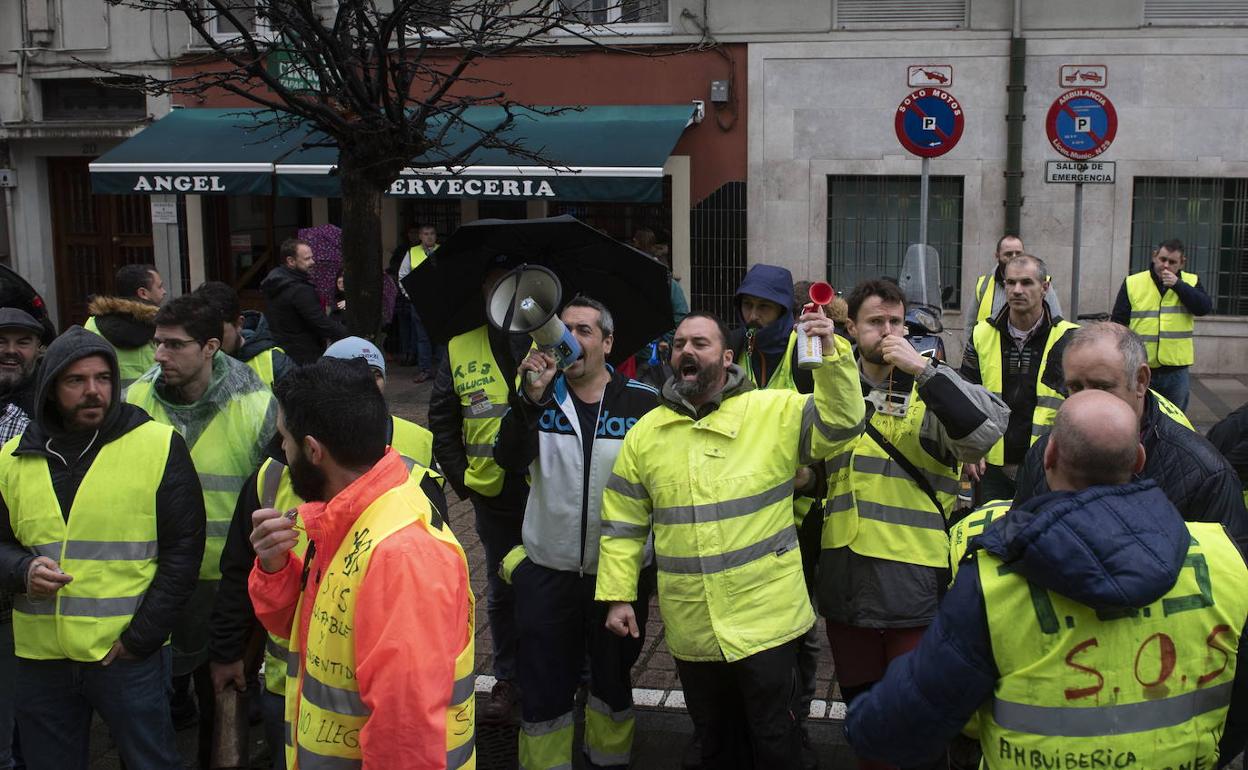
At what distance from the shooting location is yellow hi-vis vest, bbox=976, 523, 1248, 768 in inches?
101

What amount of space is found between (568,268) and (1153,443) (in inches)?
97.3

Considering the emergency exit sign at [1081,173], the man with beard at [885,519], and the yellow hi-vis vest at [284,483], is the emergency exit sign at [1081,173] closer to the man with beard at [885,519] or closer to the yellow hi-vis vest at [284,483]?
the man with beard at [885,519]

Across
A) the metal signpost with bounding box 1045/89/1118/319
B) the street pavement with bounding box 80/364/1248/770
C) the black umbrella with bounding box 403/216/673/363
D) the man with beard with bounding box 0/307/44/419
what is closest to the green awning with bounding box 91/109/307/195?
the metal signpost with bounding box 1045/89/1118/319

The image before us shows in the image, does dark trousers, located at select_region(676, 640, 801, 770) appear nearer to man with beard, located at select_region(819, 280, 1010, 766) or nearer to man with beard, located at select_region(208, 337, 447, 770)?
man with beard, located at select_region(819, 280, 1010, 766)

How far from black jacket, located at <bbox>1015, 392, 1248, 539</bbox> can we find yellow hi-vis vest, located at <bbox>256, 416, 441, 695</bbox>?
7.14ft

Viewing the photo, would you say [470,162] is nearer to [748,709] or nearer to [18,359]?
[18,359]

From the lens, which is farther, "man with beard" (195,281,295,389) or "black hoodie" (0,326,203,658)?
"man with beard" (195,281,295,389)

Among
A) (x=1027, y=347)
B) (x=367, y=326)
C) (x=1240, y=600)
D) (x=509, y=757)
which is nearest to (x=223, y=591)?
(x=509, y=757)

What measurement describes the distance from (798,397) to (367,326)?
2881 mm

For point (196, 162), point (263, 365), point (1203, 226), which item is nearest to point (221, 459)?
point (263, 365)

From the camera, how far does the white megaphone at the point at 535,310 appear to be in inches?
171

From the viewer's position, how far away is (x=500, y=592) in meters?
5.76

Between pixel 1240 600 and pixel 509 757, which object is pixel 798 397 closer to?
pixel 1240 600

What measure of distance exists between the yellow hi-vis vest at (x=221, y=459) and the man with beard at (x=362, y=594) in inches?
67.5
